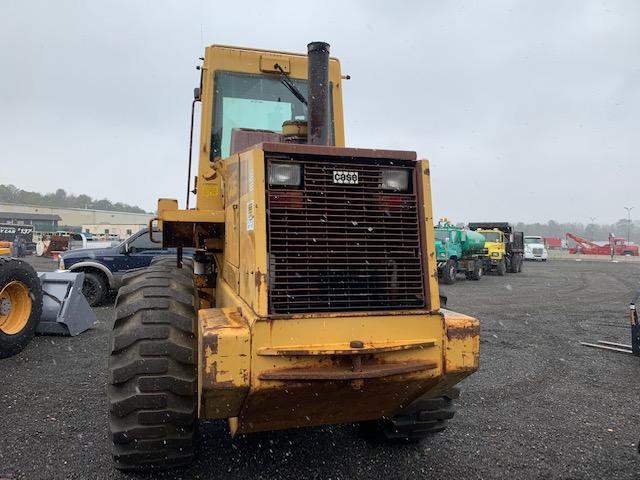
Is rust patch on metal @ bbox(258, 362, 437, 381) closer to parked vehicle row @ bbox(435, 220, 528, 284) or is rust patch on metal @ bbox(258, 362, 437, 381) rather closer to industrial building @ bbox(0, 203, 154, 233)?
parked vehicle row @ bbox(435, 220, 528, 284)

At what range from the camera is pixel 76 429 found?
4.19 m

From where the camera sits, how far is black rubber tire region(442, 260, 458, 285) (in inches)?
751

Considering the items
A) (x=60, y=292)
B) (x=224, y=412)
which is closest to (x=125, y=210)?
(x=60, y=292)

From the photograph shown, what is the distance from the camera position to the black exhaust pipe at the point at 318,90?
11.6 feet

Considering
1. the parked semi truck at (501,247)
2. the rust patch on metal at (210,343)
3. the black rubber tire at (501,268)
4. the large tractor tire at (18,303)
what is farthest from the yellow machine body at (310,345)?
the black rubber tire at (501,268)

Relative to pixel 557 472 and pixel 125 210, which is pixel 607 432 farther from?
pixel 125 210

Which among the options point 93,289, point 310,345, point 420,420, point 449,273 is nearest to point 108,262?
point 93,289

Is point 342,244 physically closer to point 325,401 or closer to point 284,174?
point 284,174

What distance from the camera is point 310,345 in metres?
2.71

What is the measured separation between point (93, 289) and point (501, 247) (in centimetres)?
1913

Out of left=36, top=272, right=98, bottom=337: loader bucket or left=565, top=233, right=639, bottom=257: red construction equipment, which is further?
left=565, top=233, right=639, bottom=257: red construction equipment

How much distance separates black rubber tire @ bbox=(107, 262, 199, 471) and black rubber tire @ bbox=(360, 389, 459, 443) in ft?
4.72

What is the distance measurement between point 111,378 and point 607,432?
408 cm

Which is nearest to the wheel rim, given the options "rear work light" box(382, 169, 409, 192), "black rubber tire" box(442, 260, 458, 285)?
"rear work light" box(382, 169, 409, 192)
